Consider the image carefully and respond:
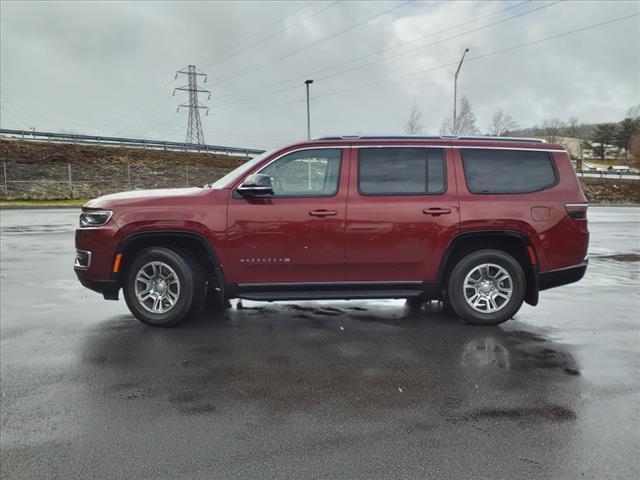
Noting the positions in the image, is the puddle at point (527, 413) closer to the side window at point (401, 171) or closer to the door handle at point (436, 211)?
the door handle at point (436, 211)

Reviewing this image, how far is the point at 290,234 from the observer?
4773 mm

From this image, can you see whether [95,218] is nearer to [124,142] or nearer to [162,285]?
[162,285]

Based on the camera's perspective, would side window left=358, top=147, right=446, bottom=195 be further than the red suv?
Yes

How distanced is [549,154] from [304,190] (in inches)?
110

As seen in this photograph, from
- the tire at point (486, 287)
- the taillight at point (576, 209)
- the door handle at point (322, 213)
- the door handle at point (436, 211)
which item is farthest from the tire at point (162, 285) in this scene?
the taillight at point (576, 209)

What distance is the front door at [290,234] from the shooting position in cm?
477

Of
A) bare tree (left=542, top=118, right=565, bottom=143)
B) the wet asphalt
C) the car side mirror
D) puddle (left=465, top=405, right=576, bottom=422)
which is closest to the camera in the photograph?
the wet asphalt

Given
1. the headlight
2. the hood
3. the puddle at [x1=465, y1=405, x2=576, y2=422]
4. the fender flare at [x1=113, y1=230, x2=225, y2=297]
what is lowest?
the puddle at [x1=465, y1=405, x2=576, y2=422]

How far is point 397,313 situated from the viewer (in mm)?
5535

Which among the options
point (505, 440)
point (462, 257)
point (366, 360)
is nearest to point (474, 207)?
point (462, 257)

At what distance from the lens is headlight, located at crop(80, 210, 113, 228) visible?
4.83m

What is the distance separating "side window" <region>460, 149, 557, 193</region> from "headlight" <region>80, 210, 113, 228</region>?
12.8 ft

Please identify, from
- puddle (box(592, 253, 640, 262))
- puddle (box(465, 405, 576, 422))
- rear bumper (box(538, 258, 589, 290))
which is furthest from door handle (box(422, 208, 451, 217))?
puddle (box(592, 253, 640, 262))

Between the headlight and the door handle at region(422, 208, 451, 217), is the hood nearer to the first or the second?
the headlight
